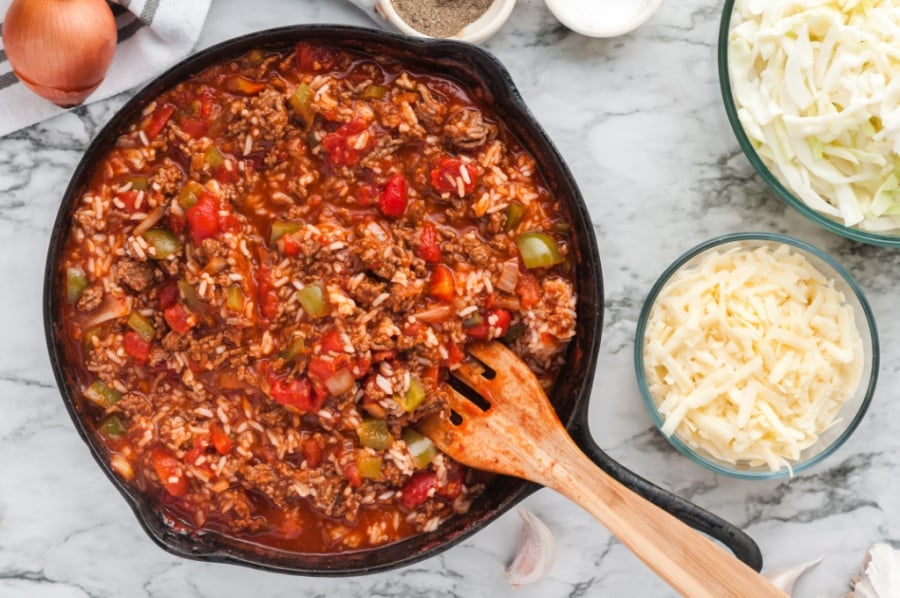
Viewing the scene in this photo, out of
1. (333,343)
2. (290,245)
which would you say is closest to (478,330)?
(333,343)

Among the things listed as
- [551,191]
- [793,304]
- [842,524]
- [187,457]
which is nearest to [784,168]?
[793,304]

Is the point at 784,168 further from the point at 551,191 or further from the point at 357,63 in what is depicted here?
the point at 357,63

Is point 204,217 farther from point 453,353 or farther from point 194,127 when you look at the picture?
point 453,353

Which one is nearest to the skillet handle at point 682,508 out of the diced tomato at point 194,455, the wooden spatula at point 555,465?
the wooden spatula at point 555,465

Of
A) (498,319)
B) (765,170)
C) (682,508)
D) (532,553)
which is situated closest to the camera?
(682,508)

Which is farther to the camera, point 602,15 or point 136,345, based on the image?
point 602,15

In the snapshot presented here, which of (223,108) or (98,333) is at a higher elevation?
(223,108)
